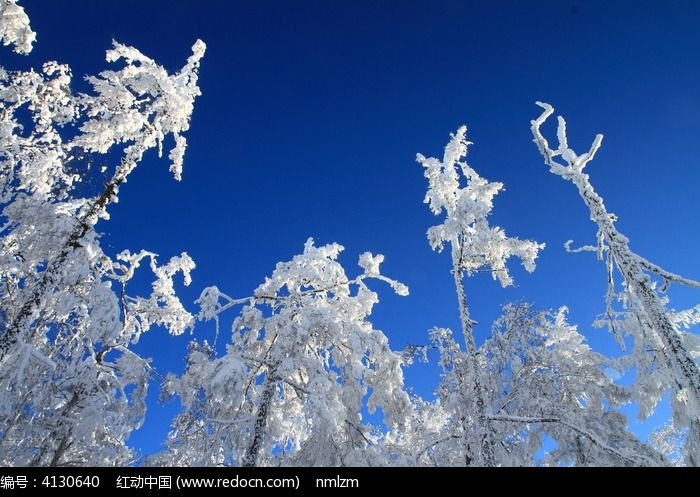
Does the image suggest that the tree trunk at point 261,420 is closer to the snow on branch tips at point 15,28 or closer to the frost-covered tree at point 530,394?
the frost-covered tree at point 530,394

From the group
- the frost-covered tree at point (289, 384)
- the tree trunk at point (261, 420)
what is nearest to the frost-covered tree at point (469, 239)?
the frost-covered tree at point (289, 384)

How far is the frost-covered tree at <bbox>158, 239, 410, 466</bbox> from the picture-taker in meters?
9.88

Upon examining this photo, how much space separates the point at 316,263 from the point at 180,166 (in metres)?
6.00

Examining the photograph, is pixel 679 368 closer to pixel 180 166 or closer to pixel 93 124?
pixel 180 166

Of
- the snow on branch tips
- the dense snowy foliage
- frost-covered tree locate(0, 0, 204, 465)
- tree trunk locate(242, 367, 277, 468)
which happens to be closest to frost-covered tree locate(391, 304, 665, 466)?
the dense snowy foliage

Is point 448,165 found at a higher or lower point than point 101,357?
higher
